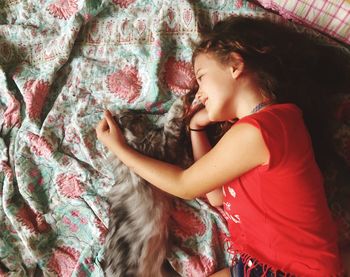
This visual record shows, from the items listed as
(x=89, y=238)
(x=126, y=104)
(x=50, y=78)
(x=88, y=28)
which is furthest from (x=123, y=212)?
(x=88, y=28)

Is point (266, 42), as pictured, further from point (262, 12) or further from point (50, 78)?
point (50, 78)

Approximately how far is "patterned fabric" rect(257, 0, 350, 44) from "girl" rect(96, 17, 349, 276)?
116 millimetres

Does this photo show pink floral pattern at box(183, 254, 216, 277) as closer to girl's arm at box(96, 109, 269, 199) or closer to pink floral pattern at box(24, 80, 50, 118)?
girl's arm at box(96, 109, 269, 199)

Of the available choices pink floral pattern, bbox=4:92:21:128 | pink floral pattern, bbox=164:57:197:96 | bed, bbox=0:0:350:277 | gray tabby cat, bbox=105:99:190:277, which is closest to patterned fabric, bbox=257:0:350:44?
bed, bbox=0:0:350:277

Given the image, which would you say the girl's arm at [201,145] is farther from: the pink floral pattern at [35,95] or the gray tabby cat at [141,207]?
the pink floral pattern at [35,95]

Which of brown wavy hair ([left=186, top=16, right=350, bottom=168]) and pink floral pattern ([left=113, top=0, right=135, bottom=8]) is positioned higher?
brown wavy hair ([left=186, top=16, right=350, bottom=168])

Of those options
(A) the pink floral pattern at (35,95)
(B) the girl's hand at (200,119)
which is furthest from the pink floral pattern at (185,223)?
(A) the pink floral pattern at (35,95)

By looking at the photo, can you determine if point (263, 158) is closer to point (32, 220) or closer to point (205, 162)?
point (205, 162)

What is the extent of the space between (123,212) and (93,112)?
37cm

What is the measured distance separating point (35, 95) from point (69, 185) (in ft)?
1.10

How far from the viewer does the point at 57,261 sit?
131cm

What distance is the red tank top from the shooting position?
3.28 ft

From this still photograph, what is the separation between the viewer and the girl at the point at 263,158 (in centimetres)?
101

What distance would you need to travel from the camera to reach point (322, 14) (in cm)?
130
